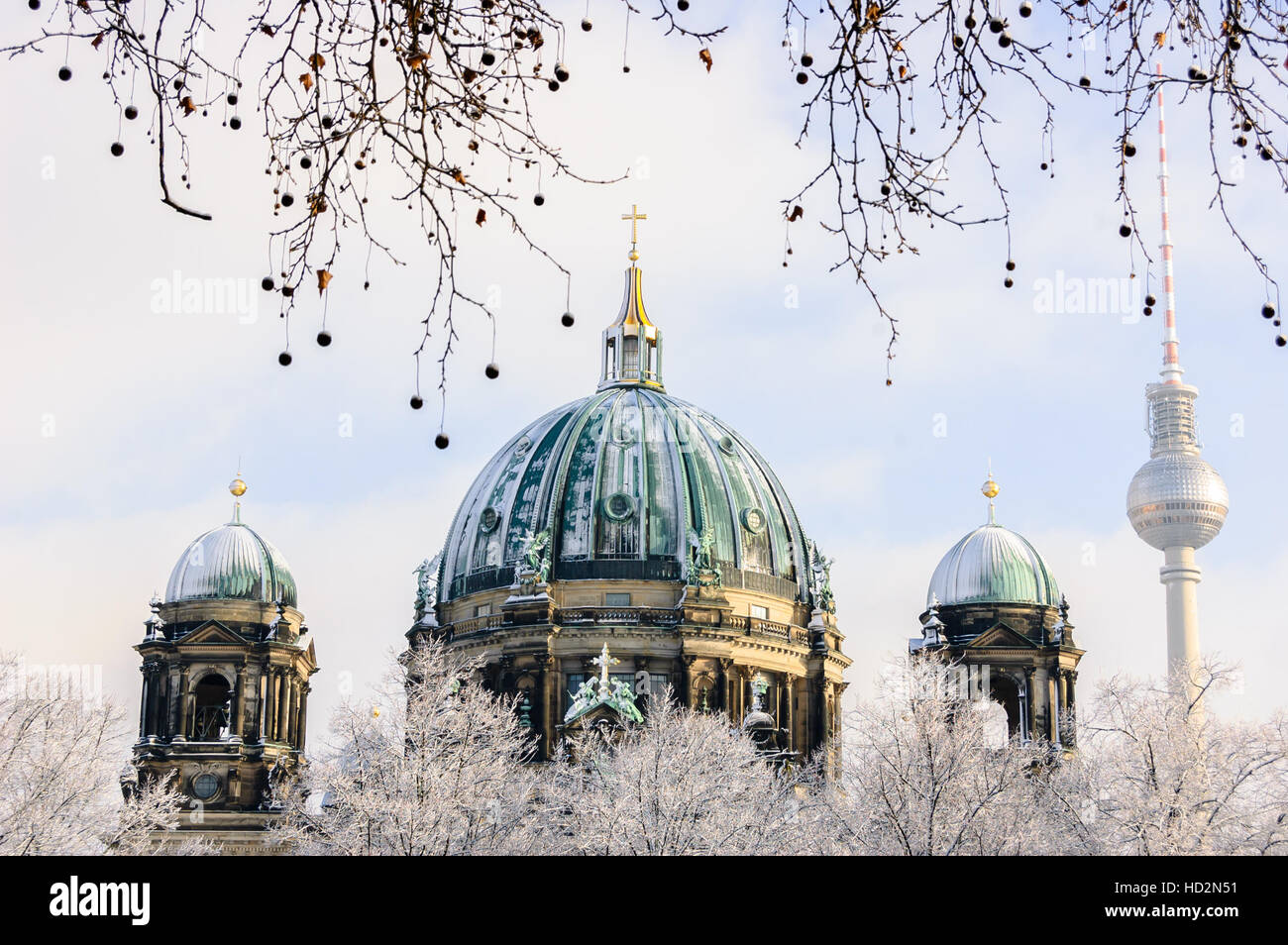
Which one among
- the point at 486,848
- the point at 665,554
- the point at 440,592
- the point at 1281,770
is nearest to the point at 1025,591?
the point at 665,554

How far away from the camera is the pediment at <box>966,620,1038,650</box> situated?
300ft

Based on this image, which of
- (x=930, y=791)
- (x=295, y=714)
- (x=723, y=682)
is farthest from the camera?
(x=295, y=714)

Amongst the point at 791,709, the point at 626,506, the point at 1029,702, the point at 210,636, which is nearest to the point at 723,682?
the point at 791,709

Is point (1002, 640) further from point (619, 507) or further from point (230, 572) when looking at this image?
point (230, 572)

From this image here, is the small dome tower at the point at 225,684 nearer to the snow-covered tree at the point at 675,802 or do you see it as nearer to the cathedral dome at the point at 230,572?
the cathedral dome at the point at 230,572

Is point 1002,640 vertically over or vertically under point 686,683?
over

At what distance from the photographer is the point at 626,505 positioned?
9431 centimetres

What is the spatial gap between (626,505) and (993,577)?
17988mm

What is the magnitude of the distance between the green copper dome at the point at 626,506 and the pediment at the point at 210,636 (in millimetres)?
12099

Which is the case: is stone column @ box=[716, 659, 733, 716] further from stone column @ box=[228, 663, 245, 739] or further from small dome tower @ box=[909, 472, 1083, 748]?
stone column @ box=[228, 663, 245, 739]
